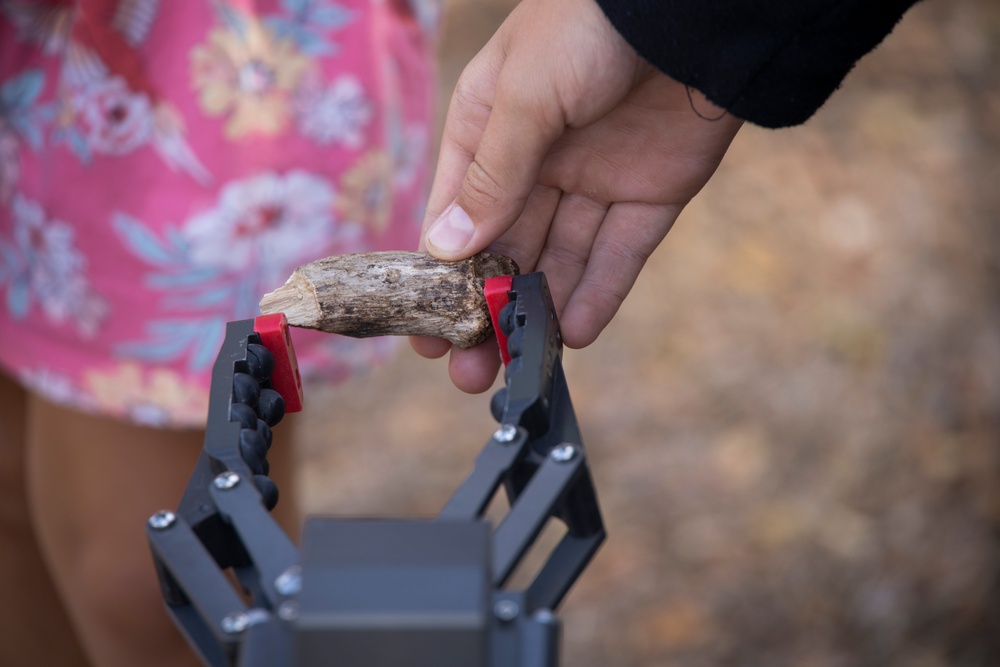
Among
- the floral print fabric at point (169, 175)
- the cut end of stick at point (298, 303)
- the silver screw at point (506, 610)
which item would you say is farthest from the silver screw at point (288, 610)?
the floral print fabric at point (169, 175)

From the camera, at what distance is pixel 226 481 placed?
74cm

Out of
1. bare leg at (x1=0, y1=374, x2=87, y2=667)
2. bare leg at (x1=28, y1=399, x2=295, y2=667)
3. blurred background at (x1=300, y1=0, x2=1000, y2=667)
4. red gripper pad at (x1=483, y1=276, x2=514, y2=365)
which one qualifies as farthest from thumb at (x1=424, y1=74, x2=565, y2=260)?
blurred background at (x1=300, y1=0, x2=1000, y2=667)

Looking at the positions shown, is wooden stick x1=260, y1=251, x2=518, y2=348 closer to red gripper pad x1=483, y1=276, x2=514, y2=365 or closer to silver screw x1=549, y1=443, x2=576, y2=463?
red gripper pad x1=483, y1=276, x2=514, y2=365

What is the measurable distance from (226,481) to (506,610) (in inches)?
9.2

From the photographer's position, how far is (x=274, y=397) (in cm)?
88

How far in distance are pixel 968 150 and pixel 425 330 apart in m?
2.57

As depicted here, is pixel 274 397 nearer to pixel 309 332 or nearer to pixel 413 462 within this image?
pixel 309 332

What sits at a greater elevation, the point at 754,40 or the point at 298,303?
the point at 754,40

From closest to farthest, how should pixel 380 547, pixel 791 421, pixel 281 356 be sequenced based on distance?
1. pixel 380 547
2. pixel 281 356
3. pixel 791 421

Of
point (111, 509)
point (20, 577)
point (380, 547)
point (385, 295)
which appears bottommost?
point (20, 577)

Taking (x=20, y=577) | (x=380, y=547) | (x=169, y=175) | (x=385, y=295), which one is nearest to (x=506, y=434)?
(x=380, y=547)

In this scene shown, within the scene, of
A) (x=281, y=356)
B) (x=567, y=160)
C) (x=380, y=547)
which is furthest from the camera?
(x=567, y=160)

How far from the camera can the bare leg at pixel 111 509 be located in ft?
4.47

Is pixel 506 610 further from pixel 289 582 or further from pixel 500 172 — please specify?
pixel 500 172
